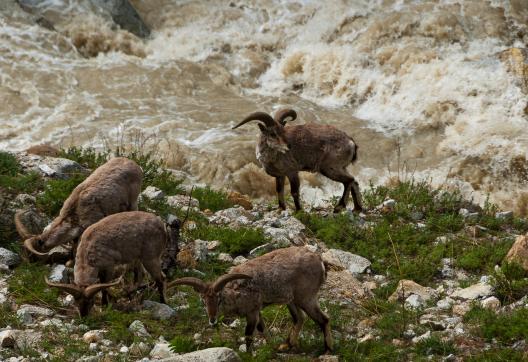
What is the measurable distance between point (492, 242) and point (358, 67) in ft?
45.2

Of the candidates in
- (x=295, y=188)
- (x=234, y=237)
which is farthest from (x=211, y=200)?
(x=234, y=237)

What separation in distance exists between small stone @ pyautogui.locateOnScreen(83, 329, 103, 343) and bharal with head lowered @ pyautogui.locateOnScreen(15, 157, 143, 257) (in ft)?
Result: 4.59

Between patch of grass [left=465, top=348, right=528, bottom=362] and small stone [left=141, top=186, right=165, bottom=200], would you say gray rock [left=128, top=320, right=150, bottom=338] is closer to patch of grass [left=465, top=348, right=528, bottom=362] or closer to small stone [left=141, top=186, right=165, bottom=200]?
patch of grass [left=465, top=348, right=528, bottom=362]

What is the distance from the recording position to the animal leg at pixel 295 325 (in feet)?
27.6

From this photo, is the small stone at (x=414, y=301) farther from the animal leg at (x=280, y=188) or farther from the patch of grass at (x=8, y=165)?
the patch of grass at (x=8, y=165)

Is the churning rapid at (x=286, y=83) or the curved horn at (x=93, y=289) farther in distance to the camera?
the churning rapid at (x=286, y=83)

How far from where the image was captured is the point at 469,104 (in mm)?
21438

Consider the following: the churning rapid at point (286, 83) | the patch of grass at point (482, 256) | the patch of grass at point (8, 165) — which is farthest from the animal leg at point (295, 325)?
the churning rapid at point (286, 83)

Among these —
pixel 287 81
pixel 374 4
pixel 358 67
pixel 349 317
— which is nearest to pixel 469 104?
pixel 358 67

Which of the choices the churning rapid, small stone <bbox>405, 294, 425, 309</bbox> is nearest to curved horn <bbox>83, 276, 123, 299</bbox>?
small stone <bbox>405, 294, 425, 309</bbox>

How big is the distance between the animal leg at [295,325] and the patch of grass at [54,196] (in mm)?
4675

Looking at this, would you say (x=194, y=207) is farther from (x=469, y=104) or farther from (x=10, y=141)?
(x=469, y=104)

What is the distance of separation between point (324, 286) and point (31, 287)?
3395mm

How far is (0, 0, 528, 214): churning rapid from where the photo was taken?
64.0ft
